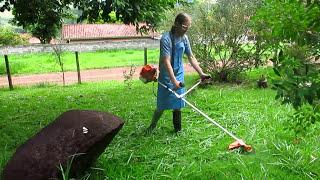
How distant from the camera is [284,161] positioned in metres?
4.93

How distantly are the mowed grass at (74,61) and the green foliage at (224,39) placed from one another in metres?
6.47

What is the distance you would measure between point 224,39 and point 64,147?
25.4 feet

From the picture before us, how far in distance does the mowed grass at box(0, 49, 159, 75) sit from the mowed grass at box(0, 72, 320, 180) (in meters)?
8.74

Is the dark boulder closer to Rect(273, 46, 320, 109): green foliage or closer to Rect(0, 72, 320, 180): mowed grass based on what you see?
Rect(0, 72, 320, 180): mowed grass

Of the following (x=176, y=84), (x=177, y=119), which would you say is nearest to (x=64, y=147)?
(x=176, y=84)

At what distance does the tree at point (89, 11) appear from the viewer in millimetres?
7301

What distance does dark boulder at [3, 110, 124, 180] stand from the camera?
4.09 meters

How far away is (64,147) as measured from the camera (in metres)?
4.23

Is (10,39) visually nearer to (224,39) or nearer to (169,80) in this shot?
(224,39)

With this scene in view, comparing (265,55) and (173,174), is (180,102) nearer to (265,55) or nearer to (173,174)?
(173,174)

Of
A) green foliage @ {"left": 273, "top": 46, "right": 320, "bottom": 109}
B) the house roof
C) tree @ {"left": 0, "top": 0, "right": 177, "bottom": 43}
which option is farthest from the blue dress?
the house roof

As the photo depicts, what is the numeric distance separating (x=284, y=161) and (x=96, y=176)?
2027 millimetres

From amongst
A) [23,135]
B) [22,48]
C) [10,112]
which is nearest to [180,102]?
[23,135]

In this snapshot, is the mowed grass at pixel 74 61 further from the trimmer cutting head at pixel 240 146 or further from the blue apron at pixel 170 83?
the trimmer cutting head at pixel 240 146
